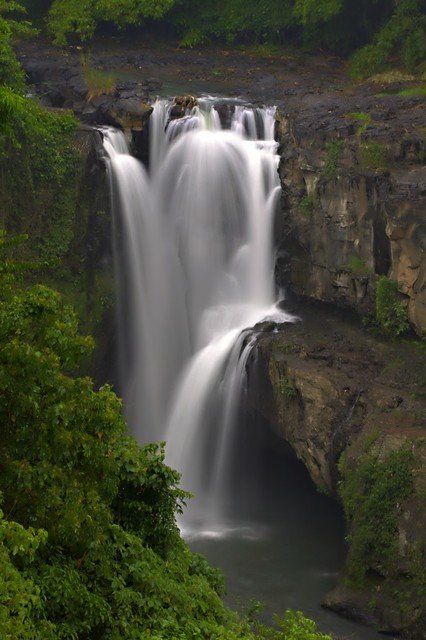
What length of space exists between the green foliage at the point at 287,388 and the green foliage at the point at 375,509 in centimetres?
262

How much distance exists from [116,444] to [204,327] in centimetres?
1309

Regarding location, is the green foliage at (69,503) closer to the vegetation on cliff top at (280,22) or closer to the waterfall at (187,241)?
the waterfall at (187,241)

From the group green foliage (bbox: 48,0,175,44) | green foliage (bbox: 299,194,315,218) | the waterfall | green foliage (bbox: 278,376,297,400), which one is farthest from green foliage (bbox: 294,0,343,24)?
→ green foliage (bbox: 278,376,297,400)

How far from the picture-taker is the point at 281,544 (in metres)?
20.0

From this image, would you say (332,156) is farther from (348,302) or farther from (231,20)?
(231,20)

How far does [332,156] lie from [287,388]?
5829mm

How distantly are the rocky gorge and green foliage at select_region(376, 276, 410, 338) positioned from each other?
133 millimetres

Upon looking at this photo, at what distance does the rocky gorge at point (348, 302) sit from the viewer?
18297 mm

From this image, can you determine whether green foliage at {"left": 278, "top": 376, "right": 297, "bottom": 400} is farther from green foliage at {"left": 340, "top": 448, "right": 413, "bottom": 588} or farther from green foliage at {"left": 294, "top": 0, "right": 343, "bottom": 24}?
green foliage at {"left": 294, "top": 0, "right": 343, "bottom": 24}

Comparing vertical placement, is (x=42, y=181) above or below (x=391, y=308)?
above

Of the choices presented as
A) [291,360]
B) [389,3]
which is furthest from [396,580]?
[389,3]

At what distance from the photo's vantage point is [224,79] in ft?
106

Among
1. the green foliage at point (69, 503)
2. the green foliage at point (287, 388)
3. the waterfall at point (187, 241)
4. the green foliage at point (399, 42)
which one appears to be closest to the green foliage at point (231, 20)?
the green foliage at point (399, 42)

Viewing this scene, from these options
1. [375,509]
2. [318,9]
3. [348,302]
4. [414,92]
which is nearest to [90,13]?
[318,9]
